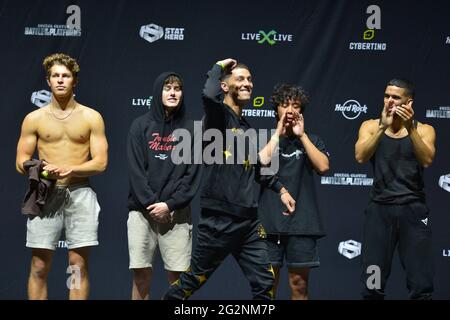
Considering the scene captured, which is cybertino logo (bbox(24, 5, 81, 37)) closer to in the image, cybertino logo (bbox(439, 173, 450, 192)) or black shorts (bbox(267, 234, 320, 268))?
black shorts (bbox(267, 234, 320, 268))

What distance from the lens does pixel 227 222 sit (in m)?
4.82

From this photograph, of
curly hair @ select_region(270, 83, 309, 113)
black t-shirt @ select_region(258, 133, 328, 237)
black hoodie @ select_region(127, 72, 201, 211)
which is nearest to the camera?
black hoodie @ select_region(127, 72, 201, 211)

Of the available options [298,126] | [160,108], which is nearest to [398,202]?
[298,126]

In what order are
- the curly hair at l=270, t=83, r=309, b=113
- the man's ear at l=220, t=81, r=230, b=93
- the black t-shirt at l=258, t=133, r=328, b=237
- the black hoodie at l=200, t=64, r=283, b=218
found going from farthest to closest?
the curly hair at l=270, t=83, r=309, b=113, the black t-shirt at l=258, t=133, r=328, b=237, the man's ear at l=220, t=81, r=230, b=93, the black hoodie at l=200, t=64, r=283, b=218

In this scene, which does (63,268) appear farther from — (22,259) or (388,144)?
(388,144)

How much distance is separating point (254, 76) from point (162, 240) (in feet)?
6.13

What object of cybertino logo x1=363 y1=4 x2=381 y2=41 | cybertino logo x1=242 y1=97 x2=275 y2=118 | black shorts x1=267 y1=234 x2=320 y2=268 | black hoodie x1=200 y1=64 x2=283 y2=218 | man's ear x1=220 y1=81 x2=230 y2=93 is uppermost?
cybertino logo x1=363 y1=4 x2=381 y2=41

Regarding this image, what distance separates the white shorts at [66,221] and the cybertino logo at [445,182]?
2963 millimetres

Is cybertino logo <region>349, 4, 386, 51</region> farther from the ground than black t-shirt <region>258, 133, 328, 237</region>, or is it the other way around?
cybertino logo <region>349, 4, 386, 51</region>

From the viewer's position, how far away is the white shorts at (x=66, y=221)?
5324 millimetres

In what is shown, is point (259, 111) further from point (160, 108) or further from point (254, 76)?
point (160, 108)

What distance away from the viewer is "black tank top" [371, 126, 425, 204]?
5.43 m

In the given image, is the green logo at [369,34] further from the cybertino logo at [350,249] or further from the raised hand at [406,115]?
the cybertino logo at [350,249]

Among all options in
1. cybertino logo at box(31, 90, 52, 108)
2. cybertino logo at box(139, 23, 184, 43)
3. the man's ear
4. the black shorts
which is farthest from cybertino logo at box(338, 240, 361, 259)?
cybertino logo at box(31, 90, 52, 108)
